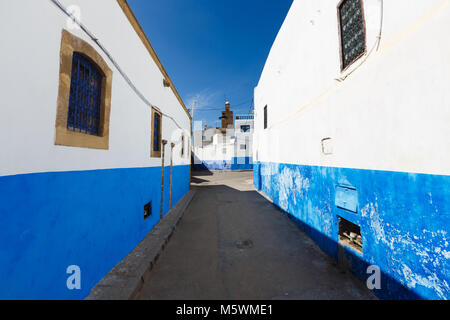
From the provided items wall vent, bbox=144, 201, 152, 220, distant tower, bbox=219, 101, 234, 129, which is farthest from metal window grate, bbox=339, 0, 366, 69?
distant tower, bbox=219, 101, 234, 129

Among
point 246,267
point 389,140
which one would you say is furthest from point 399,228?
point 246,267

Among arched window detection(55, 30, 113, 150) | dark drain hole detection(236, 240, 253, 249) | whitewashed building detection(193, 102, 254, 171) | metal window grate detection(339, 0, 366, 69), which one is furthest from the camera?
whitewashed building detection(193, 102, 254, 171)

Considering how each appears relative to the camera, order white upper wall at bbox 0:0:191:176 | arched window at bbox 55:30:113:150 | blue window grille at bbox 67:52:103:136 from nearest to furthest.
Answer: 1. white upper wall at bbox 0:0:191:176
2. arched window at bbox 55:30:113:150
3. blue window grille at bbox 67:52:103:136

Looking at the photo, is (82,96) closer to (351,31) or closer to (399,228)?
(351,31)

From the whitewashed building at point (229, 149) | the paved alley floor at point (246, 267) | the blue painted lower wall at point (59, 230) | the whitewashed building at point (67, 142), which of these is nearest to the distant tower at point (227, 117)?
the whitewashed building at point (229, 149)

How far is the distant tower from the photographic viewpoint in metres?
33.1

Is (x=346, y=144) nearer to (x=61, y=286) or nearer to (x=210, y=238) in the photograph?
(x=210, y=238)

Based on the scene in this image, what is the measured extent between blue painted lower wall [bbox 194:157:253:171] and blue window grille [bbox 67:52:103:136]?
27.0m

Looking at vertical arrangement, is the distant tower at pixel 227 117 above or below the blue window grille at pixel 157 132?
above

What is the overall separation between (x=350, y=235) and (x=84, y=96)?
5119 mm

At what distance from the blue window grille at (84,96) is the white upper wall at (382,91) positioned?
4343mm

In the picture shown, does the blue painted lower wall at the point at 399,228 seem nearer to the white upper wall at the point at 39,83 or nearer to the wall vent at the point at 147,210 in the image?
the white upper wall at the point at 39,83

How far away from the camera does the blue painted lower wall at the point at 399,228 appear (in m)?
2.05

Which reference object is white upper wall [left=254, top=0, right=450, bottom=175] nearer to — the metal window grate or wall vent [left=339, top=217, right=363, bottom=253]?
the metal window grate
